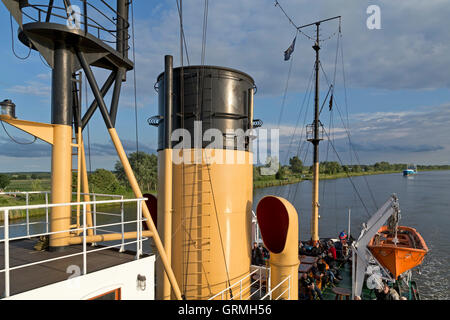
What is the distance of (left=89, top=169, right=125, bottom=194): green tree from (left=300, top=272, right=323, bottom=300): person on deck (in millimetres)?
46248

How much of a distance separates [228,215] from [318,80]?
15.2m

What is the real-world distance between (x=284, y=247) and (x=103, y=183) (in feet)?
162

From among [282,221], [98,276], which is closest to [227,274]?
[282,221]

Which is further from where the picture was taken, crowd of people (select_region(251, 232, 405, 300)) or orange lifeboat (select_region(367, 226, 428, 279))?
orange lifeboat (select_region(367, 226, 428, 279))

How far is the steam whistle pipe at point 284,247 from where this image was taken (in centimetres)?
732

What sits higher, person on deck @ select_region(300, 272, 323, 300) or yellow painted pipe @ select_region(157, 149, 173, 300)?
yellow painted pipe @ select_region(157, 149, 173, 300)

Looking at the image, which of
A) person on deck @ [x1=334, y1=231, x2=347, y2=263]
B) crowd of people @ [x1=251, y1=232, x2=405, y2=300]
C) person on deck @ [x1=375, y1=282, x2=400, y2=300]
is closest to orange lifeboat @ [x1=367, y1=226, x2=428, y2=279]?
crowd of people @ [x1=251, y1=232, x2=405, y2=300]

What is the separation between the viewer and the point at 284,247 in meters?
7.34

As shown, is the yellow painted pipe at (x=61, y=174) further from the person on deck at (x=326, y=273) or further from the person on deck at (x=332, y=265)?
the person on deck at (x=332, y=265)

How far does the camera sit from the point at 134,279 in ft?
16.5

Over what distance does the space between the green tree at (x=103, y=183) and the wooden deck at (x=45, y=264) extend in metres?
46.4

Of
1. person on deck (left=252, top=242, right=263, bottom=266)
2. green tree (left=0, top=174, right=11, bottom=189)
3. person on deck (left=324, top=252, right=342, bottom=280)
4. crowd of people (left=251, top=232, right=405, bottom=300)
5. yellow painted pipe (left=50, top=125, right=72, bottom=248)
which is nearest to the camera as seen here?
yellow painted pipe (left=50, top=125, right=72, bottom=248)

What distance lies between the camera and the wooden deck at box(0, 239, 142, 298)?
413cm

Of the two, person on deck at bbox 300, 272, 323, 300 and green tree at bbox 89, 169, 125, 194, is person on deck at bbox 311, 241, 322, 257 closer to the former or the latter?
person on deck at bbox 300, 272, 323, 300
